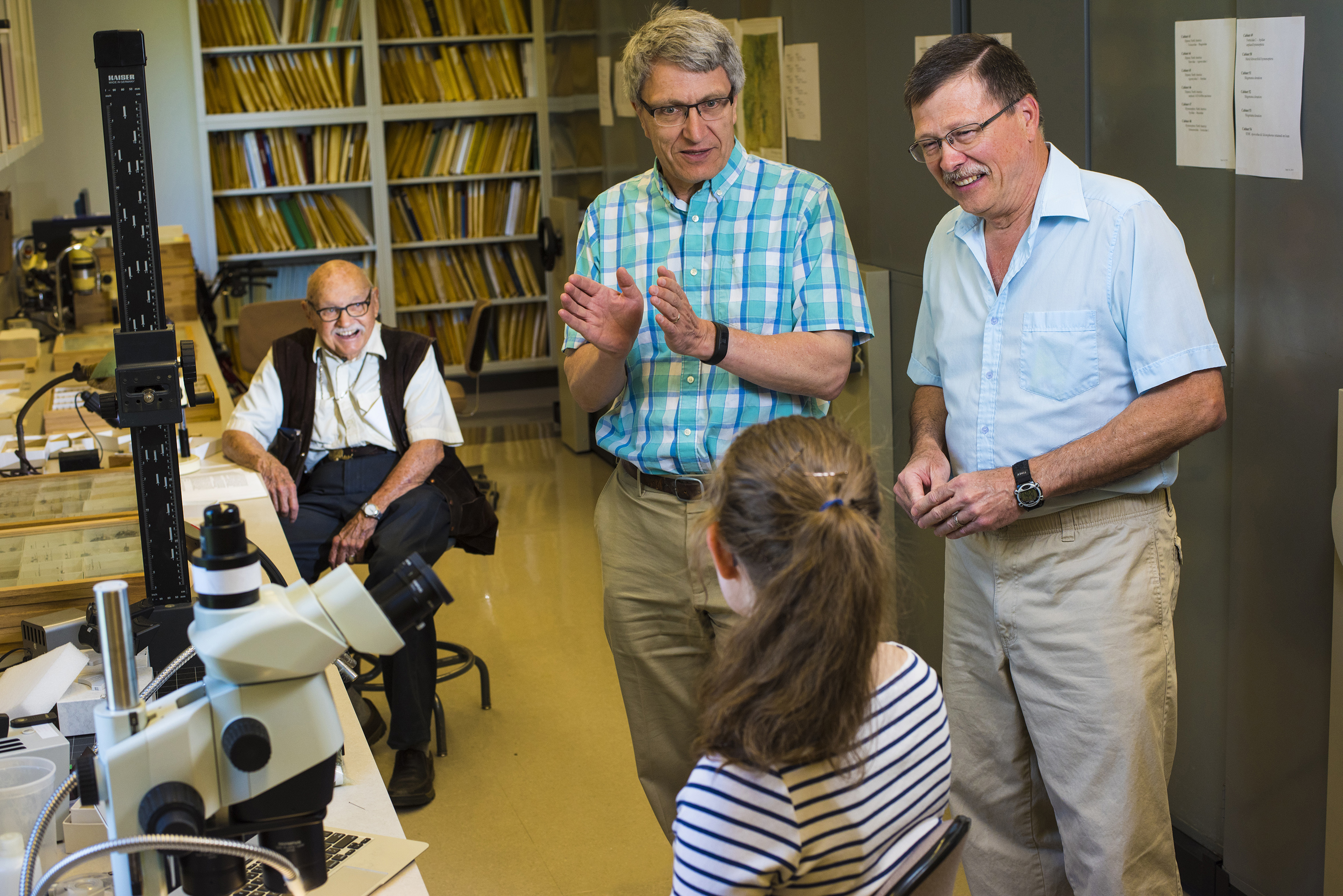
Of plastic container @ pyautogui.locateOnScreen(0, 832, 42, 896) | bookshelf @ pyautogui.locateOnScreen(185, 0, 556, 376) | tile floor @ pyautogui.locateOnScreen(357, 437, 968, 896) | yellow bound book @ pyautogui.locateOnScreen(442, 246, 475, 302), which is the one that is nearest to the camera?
plastic container @ pyautogui.locateOnScreen(0, 832, 42, 896)

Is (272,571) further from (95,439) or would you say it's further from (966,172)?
(966,172)

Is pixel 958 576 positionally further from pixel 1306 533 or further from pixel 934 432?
pixel 1306 533

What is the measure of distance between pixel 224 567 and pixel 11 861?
0.62 meters

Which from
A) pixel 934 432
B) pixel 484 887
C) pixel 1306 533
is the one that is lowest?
pixel 484 887

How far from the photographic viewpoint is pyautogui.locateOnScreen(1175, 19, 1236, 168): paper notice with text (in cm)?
205

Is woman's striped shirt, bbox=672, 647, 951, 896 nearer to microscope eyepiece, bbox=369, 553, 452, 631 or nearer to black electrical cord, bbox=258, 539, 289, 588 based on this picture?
microscope eyepiece, bbox=369, 553, 452, 631

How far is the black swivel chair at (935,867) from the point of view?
1.14 metres

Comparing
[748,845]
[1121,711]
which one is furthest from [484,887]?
[748,845]

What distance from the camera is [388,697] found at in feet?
9.90

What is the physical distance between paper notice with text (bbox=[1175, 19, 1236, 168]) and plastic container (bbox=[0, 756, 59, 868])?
2028 millimetres

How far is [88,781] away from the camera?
3.35 feet

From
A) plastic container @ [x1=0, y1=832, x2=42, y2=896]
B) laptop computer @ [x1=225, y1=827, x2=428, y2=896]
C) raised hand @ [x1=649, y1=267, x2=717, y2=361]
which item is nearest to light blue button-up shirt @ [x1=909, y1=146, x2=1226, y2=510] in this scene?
raised hand @ [x1=649, y1=267, x2=717, y2=361]

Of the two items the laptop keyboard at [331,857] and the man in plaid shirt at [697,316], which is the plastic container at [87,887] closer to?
the laptop keyboard at [331,857]

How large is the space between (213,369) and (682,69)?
2.83 meters
